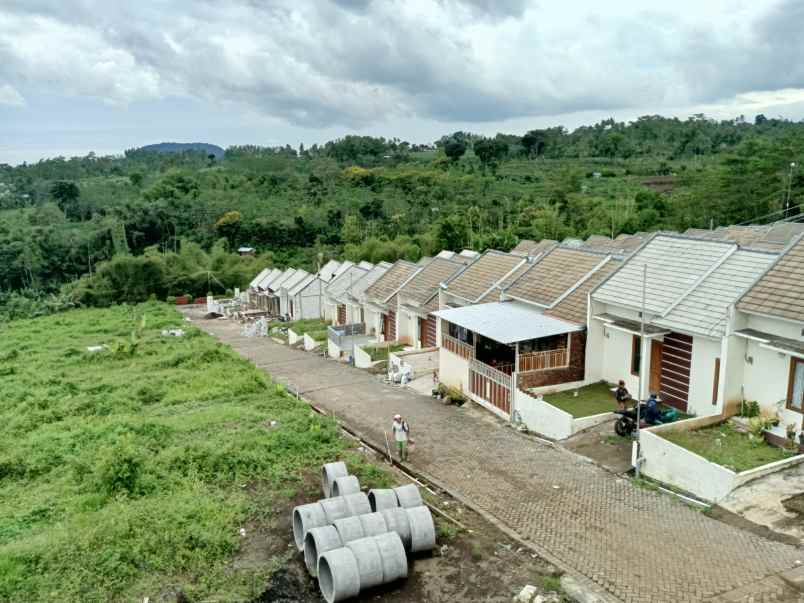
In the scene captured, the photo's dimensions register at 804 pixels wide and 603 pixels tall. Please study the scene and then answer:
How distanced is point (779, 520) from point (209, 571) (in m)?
9.96

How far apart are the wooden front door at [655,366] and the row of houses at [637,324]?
0.03 meters

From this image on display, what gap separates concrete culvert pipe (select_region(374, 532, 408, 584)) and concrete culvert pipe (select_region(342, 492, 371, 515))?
1353 millimetres

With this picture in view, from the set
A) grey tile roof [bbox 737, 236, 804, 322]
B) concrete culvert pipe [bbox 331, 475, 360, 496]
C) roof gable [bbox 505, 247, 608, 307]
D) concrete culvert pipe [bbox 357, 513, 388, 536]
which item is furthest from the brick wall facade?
concrete culvert pipe [bbox 357, 513, 388, 536]

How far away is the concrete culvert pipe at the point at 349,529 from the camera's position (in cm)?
1044

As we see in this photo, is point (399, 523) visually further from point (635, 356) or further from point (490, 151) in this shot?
point (490, 151)

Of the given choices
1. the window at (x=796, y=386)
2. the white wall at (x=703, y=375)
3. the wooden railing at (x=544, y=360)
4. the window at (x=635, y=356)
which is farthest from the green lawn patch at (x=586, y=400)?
the window at (x=796, y=386)

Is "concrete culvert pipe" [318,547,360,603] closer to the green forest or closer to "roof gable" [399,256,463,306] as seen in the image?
"roof gable" [399,256,463,306]

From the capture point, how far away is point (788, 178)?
147 ft

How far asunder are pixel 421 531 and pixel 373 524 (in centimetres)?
85

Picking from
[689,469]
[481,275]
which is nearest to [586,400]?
[689,469]

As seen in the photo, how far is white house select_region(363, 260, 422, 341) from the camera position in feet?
100

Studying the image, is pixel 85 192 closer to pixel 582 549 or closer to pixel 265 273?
pixel 265 273

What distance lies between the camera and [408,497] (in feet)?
38.4

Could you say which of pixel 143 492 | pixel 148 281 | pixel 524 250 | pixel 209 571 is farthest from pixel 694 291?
pixel 148 281
